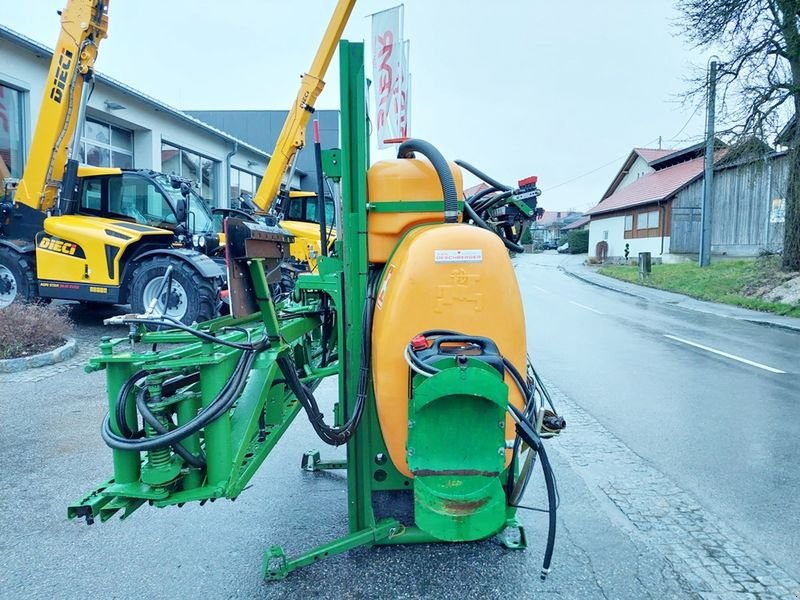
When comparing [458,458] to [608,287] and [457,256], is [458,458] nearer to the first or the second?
[457,256]

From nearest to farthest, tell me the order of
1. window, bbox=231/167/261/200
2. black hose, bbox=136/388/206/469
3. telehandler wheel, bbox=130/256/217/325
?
black hose, bbox=136/388/206/469
telehandler wheel, bbox=130/256/217/325
window, bbox=231/167/261/200

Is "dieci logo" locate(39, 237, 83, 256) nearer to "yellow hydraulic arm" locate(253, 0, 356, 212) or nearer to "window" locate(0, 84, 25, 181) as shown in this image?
"yellow hydraulic arm" locate(253, 0, 356, 212)

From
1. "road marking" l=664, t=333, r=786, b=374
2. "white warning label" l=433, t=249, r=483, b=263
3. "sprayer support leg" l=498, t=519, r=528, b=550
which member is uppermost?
"white warning label" l=433, t=249, r=483, b=263

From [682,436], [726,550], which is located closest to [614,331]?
[682,436]

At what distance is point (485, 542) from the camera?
10.3ft

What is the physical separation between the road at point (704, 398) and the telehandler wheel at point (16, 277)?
809 cm

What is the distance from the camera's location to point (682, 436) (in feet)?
16.7

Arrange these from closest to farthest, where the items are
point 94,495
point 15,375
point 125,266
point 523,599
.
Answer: point 94,495 < point 523,599 < point 15,375 < point 125,266

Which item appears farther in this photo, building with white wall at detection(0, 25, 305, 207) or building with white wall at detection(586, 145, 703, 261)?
building with white wall at detection(586, 145, 703, 261)

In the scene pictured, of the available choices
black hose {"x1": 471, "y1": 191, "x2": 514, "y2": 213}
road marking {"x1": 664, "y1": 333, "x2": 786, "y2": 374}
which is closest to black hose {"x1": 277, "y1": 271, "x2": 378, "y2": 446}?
→ black hose {"x1": 471, "y1": 191, "x2": 514, "y2": 213}

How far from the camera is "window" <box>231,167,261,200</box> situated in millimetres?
24211

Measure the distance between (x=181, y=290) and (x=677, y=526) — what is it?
7.05 m

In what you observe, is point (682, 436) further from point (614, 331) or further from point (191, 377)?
point (614, 331)

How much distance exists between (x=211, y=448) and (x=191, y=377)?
46cm
